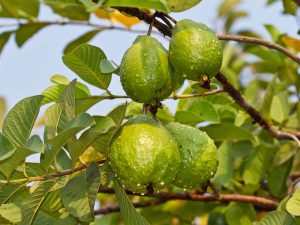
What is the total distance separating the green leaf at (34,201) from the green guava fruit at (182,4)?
478 mm

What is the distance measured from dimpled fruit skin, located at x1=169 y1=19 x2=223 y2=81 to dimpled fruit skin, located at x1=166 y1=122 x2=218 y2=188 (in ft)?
0.44

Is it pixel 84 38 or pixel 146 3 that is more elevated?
pixel 146 3

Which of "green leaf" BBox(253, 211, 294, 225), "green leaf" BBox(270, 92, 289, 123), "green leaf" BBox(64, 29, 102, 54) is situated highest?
→ "green leaf" BBox(253, 211, 294, 225)

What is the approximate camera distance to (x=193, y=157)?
1382 mm

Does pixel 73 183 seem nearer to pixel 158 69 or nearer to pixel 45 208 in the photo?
pixel 45 208

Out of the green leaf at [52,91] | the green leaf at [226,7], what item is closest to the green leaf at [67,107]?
the green leaf at [52,91]

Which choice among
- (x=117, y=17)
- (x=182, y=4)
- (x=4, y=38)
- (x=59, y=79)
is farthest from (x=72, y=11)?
(x=182, y=4)

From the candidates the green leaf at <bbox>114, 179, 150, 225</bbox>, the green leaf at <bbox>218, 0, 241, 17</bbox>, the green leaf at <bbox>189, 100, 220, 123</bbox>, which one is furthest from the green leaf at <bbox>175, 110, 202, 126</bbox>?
the green leaf at <bbox>218, 0, 241, 17</bbox>

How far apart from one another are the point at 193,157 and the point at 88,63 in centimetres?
37

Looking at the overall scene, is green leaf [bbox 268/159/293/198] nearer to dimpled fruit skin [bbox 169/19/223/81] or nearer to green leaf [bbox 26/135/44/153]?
dimpled fruit skin [bbox 169/19/223/81]

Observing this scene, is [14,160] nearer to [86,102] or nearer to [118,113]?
[118,113]

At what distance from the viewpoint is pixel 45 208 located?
1.49 metres

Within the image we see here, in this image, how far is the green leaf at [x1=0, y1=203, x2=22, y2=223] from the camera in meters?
1.39

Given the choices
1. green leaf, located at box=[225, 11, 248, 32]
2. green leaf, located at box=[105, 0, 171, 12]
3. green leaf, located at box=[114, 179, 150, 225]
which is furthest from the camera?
green leaf, located at box=[225, 11, 248, 32]
